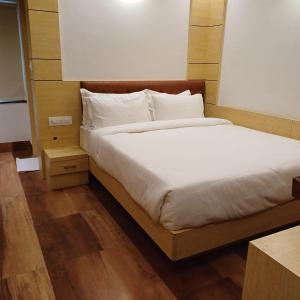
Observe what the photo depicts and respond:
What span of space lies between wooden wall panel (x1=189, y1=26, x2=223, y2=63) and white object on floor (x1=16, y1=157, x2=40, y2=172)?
2344 mm

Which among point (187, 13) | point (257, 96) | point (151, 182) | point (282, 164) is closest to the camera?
point (151, 182)

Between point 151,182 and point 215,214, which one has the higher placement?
point 151,182

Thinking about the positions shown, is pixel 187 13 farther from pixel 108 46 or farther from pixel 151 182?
pixel 151 182

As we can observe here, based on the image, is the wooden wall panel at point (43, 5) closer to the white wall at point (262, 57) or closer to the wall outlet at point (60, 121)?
the wall outlet at point (60, 121)

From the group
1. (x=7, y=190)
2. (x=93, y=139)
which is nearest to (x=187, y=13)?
(x=93, y=139)

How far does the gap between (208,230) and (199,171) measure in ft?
1.14

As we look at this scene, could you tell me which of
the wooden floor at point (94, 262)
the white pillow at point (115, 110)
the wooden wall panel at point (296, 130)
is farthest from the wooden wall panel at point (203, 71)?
the wooden floor at point (94, 262)

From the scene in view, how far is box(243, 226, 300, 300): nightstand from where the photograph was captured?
1123 millimetres

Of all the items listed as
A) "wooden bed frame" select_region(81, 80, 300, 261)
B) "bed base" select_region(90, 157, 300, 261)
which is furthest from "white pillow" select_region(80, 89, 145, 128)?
"bed base" select_region(90, 157, 300, 261)

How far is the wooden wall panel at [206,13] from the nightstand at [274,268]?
294 cm

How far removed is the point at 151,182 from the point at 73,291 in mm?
738

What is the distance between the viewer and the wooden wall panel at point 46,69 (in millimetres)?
2924

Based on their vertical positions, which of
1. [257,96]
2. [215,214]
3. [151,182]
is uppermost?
[257,96]

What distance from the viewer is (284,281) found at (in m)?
1.14
